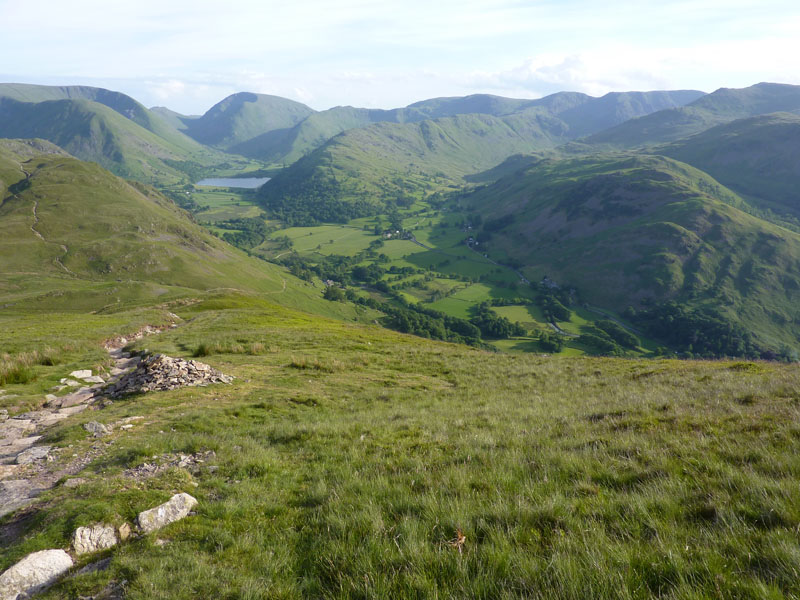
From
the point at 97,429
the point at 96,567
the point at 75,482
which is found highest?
the point at 96,567

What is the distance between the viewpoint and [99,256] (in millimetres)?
148875

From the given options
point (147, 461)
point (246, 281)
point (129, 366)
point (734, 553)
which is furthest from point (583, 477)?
point (246, 281)

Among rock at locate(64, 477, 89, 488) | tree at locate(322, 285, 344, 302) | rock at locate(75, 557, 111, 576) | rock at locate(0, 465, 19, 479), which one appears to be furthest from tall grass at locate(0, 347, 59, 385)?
tree at locate(322, 285, 344, 302)

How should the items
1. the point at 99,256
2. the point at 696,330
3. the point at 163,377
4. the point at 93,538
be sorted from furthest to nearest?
the point at 696,330 < the point at 99,256 < the point at 163,377 < the point at 93,538

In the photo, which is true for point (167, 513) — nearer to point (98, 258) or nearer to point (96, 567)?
point (96, 567)

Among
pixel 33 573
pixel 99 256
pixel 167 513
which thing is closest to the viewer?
pixel 33 573

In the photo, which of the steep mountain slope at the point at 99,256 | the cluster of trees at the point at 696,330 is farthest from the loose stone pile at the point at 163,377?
the cluster of trees at the point at 696,330

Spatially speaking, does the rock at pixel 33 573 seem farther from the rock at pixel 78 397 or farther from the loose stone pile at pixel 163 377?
the rock at pixel 78 397

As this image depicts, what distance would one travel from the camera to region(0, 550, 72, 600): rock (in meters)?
5.87

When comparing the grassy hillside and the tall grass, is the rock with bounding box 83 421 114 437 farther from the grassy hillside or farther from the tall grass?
the grassy hillside

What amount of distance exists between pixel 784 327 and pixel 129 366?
251 meters

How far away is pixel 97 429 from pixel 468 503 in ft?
46.7

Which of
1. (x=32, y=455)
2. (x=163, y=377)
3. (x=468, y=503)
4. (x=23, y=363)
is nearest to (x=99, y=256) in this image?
(x=23, y=363)

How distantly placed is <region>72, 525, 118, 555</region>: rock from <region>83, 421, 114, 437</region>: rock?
7885 millimetres
